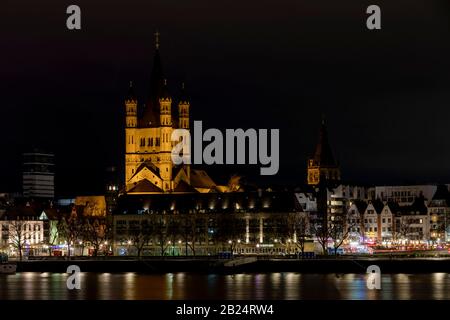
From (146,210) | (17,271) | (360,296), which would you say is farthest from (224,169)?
(360,296)

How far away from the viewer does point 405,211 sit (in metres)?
138

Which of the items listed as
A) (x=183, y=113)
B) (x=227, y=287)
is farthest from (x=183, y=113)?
(x=227, y=287)

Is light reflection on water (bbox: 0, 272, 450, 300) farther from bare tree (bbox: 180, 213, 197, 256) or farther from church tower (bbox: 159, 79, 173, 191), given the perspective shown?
church tower (bbox: 159, 79, 173, 191)

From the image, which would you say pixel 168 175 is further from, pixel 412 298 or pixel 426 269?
pixel 412 298

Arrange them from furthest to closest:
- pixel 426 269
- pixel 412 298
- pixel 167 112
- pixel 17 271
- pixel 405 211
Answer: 1. pixel 405 211
2. pixel 167 112
3. pixel 17 271
4. pixel 426 269
5. pixel 412 298

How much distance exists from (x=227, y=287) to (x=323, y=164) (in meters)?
78.6

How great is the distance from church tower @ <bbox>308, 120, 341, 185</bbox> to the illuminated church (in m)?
18.4

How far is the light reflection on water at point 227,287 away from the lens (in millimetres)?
63156

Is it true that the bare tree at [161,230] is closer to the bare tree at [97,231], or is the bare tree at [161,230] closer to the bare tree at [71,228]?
the bare tree at [97,231]

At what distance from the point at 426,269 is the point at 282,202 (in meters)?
30.1

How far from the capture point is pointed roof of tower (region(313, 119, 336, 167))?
147m

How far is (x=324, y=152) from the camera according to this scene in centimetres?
14812

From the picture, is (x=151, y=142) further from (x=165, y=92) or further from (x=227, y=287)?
(x=227, y=287)

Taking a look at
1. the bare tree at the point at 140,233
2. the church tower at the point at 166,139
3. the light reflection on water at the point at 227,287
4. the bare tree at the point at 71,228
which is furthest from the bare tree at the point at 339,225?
the light reflection on water at the point at 227,287
